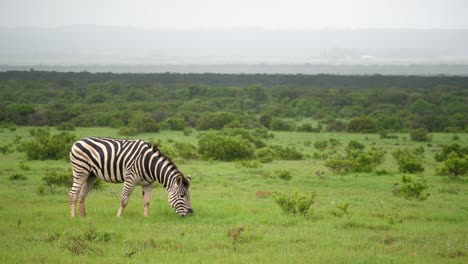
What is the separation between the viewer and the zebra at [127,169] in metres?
12.3

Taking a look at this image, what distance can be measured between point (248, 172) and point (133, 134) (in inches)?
850

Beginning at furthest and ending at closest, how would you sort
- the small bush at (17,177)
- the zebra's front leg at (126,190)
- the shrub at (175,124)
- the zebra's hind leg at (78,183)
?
the shrub at (175,124) → the small bush at (17,177) → the zebra's hind leg at (78,183) → the zebra's front leg at (126,190)

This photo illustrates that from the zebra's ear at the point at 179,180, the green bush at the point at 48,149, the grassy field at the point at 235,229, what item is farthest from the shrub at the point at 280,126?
the zebra's ear at the point at 179,180

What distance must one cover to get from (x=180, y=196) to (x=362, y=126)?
41.6 m

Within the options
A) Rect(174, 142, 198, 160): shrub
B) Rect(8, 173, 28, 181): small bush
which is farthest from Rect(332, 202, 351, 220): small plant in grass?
Rect(174, 142, 198, 160): shrub

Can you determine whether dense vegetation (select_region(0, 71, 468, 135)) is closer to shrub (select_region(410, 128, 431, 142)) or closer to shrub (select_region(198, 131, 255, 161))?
shrub (select_region(410, 128, 431, 142))

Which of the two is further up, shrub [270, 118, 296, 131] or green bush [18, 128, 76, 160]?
green bush [18, 128, 76, 160]

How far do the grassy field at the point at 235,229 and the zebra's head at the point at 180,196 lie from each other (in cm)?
25

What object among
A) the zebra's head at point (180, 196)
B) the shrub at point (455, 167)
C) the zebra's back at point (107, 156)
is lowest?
the shrub at point (455, 167)

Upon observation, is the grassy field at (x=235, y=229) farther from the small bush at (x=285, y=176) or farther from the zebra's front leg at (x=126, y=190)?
the small bush at (x=285, y=176)

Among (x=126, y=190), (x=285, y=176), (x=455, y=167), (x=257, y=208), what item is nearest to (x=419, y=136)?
(x=455, y=167)

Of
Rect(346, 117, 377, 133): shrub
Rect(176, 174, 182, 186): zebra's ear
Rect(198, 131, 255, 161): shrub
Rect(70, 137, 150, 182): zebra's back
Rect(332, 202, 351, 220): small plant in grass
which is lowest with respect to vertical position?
Rect(346, 117, 377, 133): shrub

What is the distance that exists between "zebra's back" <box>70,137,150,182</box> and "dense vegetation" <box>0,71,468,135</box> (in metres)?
31.7

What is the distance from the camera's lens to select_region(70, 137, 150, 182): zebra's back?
40.8 feet
